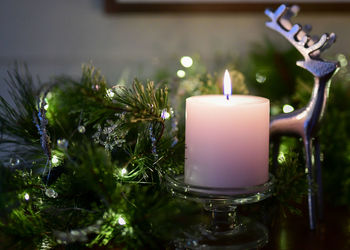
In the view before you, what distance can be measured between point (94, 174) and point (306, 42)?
1.02 ft

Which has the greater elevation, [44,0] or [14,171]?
[44,0]

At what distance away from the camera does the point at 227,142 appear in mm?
445

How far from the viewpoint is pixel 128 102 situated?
45cm

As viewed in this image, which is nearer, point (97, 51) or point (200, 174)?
point (200, 174)

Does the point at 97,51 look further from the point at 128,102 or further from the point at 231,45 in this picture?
the point at 128,102

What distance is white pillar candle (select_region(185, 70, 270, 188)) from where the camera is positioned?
0.44m

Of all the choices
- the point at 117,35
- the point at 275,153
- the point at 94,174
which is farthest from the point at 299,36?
the point at 117,35

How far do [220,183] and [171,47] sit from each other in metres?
0.67

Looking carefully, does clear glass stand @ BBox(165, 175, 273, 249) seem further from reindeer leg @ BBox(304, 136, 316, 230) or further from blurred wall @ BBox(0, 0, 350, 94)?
blurred wall @ BBox(0, 0, 350, 94)

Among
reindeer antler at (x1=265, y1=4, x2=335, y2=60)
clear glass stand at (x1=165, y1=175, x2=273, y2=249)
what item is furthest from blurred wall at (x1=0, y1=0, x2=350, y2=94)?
clear glass stand at (x1=165, y1=175, x2=273, y2=249)

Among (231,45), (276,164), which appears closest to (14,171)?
(276,164)

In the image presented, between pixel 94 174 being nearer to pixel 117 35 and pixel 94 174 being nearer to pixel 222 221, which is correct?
pixel 222 221

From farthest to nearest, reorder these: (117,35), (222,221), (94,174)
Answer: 1. (117,35)
2. (222,221)
3. (94,174)

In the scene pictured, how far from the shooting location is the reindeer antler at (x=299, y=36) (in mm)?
513
